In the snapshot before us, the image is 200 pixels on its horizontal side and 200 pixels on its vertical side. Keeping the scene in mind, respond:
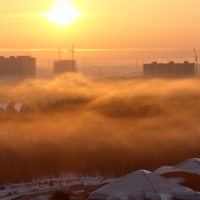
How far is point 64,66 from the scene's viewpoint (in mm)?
53688

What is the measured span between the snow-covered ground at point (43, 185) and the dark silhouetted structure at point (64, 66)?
39088 mm

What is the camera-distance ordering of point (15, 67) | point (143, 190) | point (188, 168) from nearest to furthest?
1. point (143, 190)
2. point (188, 168)
3. point (15, 67)

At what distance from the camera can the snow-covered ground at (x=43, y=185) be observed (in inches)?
492

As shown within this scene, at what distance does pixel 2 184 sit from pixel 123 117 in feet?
39.1

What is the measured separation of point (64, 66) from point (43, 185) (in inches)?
1618

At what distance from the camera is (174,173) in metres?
11.1

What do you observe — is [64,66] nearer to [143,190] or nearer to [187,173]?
[187,173]

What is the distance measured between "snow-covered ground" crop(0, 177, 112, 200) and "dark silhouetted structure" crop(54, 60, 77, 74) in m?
39.1

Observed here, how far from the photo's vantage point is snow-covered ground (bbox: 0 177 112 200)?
1251cm

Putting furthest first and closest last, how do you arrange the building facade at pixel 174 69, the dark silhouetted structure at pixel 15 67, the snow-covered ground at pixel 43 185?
1. the dark silhouetted structure at pixel 15 67
2. the building facade at pixel 174 69
3. the snow-covered ground at pixel 43 185

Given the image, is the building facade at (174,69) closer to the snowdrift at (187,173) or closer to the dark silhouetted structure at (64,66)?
the dark silhouetted structure at (64,66)

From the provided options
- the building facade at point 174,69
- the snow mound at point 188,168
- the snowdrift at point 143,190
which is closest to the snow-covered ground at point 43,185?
the snow mound at point 188,168

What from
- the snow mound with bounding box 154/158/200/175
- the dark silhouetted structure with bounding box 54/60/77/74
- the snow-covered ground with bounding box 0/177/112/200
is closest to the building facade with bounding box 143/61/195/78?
the dark silhouetted structure with bounding box 54/60/77/74

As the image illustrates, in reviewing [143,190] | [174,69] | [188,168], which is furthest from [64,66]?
[143,190]
